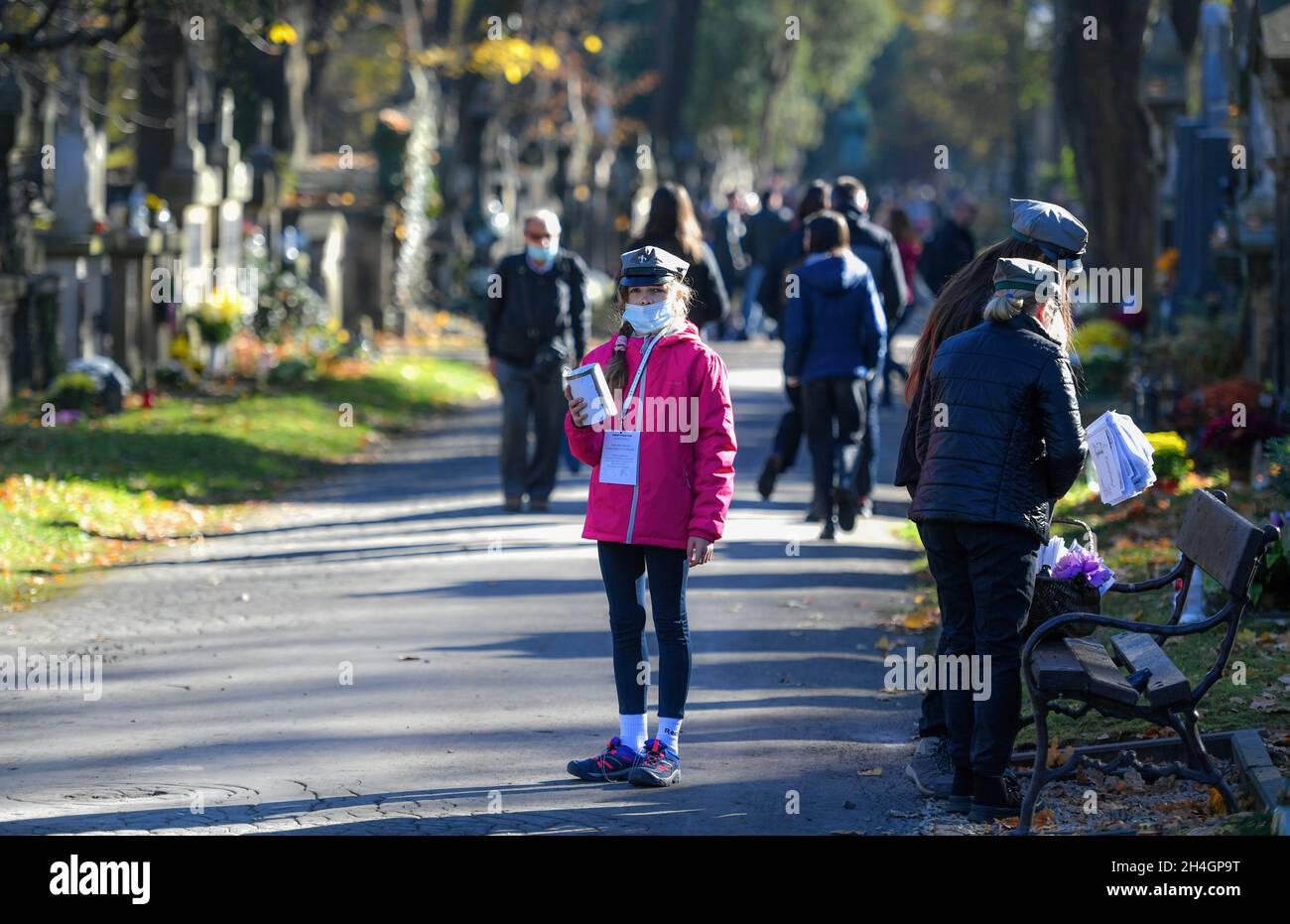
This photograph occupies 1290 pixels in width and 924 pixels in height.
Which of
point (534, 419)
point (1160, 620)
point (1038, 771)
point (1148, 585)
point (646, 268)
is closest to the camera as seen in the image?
point (1038, 771)

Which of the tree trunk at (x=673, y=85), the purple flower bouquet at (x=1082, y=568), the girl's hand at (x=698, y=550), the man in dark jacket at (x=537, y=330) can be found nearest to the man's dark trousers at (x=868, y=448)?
the man in dark jacket at (x=537, y=330)

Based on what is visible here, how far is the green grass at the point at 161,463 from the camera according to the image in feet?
39.8

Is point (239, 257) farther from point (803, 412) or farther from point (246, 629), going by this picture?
point (246, 629)

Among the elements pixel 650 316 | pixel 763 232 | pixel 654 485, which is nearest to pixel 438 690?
pixel 654 485

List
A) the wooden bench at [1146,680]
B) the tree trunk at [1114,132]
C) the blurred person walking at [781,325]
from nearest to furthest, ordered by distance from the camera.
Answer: the wooden bench at [1146,680]
the blurred person walking at [781,325]
the tree trunk at [1114,132]

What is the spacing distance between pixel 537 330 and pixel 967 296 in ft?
22.3

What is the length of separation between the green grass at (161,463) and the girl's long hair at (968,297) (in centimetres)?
562

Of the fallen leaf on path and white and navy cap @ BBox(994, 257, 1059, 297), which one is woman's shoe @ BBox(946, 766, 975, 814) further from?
white and navy cap @ BBox(994, 257, 1059, 297)

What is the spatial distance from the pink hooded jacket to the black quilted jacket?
823mm

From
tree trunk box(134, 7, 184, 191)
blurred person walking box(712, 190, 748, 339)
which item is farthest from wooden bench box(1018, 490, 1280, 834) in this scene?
blurred person walking box(712, 190, 748, 339)

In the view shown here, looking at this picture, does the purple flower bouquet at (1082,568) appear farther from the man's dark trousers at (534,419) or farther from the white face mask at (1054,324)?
the man's dark trousers at (534,419)

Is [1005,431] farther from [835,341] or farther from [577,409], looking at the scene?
[835,341]

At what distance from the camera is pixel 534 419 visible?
13.7 m

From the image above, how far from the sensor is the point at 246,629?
33.0ft
